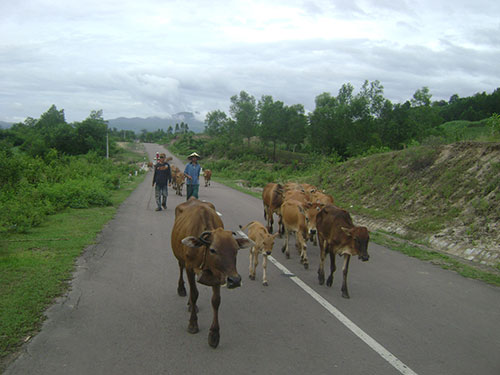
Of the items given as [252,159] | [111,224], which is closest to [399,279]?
[111,224]

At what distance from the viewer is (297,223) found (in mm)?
8367

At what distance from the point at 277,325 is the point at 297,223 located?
343cm

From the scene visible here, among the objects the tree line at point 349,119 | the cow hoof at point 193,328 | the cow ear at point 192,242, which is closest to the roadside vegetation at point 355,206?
the cow hoof at point 193,328

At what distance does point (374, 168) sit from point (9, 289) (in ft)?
50.6

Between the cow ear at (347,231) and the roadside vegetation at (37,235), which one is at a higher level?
the cow ear at (347,231)

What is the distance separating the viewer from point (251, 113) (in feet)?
217

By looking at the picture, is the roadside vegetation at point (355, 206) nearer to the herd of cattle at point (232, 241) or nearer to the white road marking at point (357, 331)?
the herd of cattle at point (232, 241)

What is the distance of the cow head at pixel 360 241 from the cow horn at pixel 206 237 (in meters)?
2.76

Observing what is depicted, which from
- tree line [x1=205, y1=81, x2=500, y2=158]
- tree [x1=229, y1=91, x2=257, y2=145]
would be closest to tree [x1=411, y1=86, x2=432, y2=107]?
tree line [x1=205, y1=81, x2=500, y2=158]

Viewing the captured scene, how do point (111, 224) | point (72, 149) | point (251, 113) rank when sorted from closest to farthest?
point (111, 224), point (72, 149), point (251, 113)

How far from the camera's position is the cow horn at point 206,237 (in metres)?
4.45

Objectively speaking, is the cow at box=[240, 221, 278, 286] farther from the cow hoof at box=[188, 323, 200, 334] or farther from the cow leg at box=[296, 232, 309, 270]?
the cow hoof at box=[188, 323, 200, 334]

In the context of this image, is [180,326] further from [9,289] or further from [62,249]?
[62,249]

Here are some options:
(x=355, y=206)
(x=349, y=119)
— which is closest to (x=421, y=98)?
(x=349, y=119)
